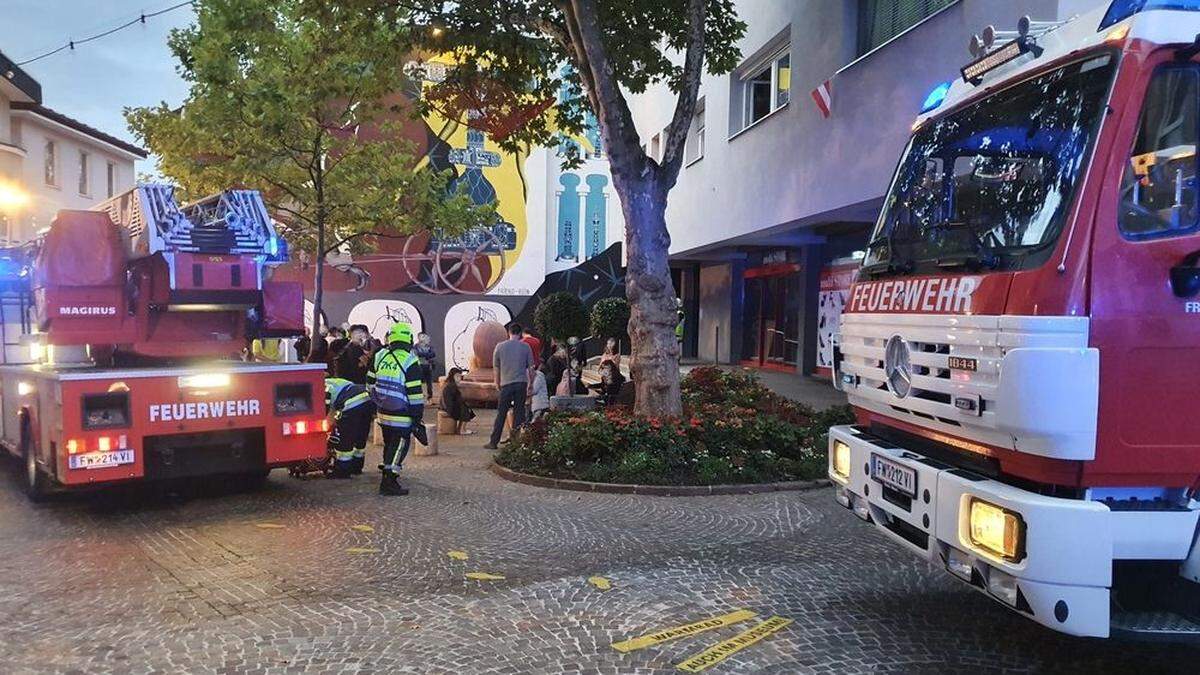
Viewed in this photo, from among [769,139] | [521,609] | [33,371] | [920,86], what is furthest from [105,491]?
[769,139]

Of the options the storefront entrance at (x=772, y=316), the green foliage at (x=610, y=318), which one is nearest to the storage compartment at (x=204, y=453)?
the green foliage at (x=610, y=318)

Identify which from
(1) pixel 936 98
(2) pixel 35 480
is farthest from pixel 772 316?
(2) pixel 35 480

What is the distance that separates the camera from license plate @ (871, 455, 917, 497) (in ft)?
13.1

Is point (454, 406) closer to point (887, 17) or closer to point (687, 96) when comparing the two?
point (687, 96)

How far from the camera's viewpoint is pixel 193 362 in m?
8.13

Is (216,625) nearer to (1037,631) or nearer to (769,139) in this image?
(1037,631)

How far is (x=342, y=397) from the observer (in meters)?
9.42

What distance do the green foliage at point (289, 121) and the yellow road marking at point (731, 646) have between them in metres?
9.04

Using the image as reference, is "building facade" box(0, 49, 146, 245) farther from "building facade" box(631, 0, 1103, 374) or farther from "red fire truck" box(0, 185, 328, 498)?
"building facade" box(631, 0, 1103, 374)

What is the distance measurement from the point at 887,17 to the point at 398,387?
8597mm

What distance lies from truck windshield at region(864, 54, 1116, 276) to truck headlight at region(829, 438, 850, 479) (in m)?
1.04

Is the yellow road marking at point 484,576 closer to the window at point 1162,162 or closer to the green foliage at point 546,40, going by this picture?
the window at point 1162,162

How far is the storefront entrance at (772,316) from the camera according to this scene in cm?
1906

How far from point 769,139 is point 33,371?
11.7 m
